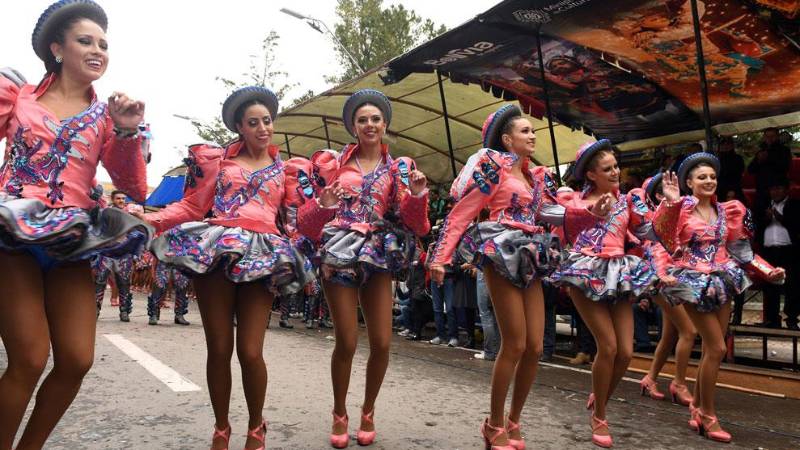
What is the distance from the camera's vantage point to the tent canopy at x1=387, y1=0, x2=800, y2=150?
7.32m

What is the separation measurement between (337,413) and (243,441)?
2.02ft

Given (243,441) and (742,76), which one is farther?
(742,76)

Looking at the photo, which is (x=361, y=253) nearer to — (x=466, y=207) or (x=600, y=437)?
(x=466, y=207)

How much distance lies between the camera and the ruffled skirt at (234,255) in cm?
344

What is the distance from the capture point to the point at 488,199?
4.07m

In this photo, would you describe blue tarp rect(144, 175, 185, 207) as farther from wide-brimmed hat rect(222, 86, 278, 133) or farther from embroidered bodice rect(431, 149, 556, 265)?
embroidered bodice rect(431, 149, 556, 265)

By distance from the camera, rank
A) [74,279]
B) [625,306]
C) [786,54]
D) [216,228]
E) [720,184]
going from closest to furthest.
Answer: [74,279] < [216,228] < [625,306] < [786,54] < [720,184]

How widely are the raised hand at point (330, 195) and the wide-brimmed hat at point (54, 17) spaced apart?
1.53 m

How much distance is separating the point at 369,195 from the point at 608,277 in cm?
170

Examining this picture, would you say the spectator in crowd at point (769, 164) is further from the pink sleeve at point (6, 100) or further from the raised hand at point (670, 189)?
the pink sleeve at point (6, 100)

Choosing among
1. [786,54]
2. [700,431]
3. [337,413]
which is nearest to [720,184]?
[786,54]

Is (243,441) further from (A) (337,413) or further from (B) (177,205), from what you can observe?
(B) (177,205)

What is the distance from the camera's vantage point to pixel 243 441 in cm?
404

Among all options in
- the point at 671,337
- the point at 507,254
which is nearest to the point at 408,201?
the point at 507,254
